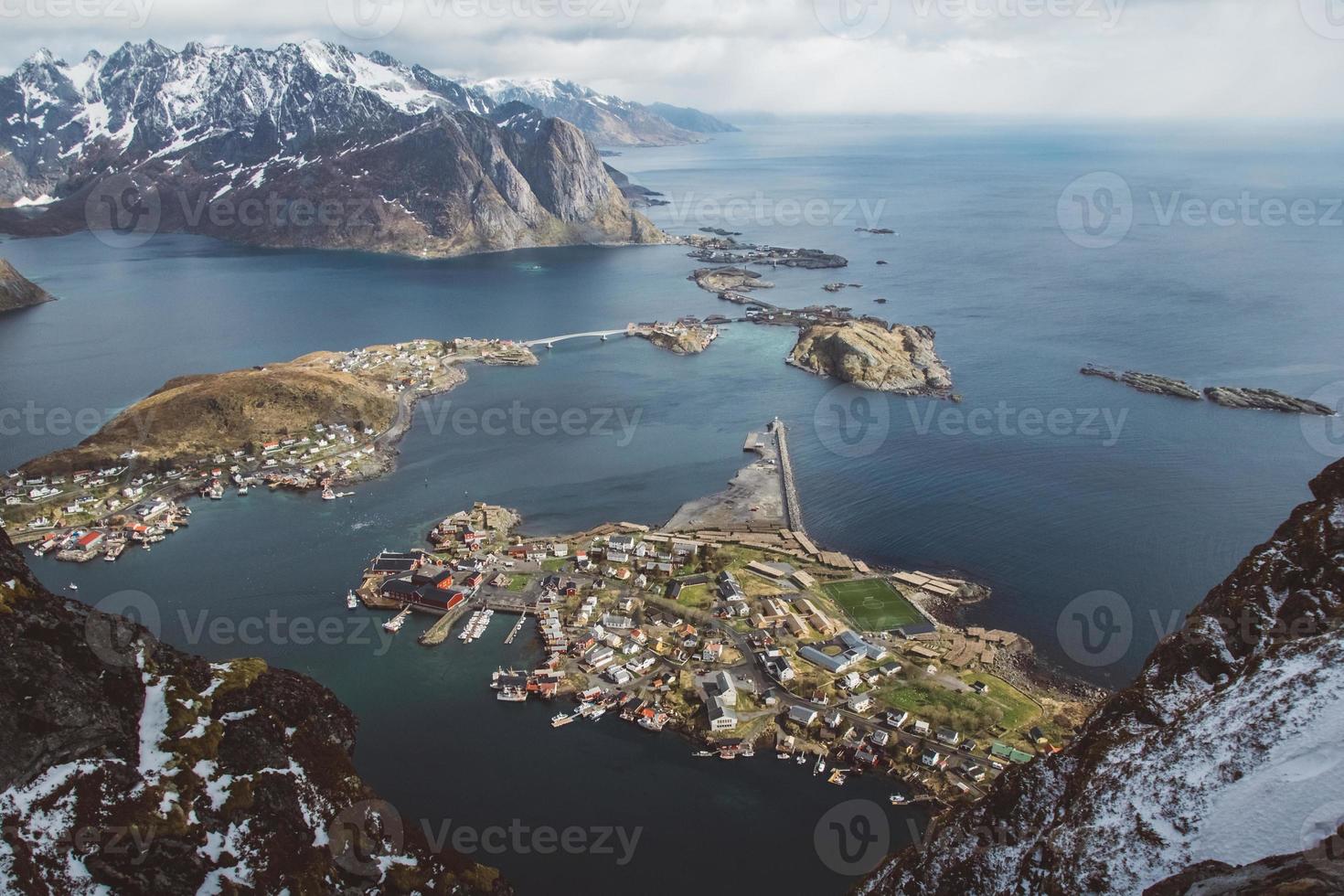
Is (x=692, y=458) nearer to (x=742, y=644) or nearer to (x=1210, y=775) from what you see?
(x=742, y=644)

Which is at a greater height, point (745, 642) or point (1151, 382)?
point (1151, 382)

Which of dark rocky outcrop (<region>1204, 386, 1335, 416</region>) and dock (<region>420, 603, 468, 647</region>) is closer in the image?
dock (<region>420, 603, 468, 647</region>)

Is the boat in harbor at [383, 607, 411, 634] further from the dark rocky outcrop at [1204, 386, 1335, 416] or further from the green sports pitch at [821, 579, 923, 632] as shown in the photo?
the dark rocky outcrop at [1204, 386, 1335, 416]

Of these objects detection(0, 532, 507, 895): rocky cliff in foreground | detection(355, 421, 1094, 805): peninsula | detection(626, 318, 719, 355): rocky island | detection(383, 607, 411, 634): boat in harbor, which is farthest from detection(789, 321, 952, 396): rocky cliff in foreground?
detection(0, 532, 507, 895): rocky cliff in foreground

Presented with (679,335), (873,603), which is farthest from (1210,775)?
(679,335)

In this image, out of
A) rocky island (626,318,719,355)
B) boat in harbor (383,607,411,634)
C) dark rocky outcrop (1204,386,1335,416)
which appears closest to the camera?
boat in harbor (383,607,411,634)

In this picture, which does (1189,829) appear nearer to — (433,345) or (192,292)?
(433,345)

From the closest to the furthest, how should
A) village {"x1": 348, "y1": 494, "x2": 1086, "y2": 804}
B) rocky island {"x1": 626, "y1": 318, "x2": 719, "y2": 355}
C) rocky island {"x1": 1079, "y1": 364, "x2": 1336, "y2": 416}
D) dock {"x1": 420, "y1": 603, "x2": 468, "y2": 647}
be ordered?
village {"x1": 348, "y1": 494, "x2": 1086, "y2": 804}
dock {"x1": 420, "y1": 603, "x2": 468, "y2": 647}
rocky island {"x1": 1079, "y1": 364, "x2": 1336, "y2": 416}
rocky island {"x1": 626, "y1": 318, "x2": 719, "y2": 355}
